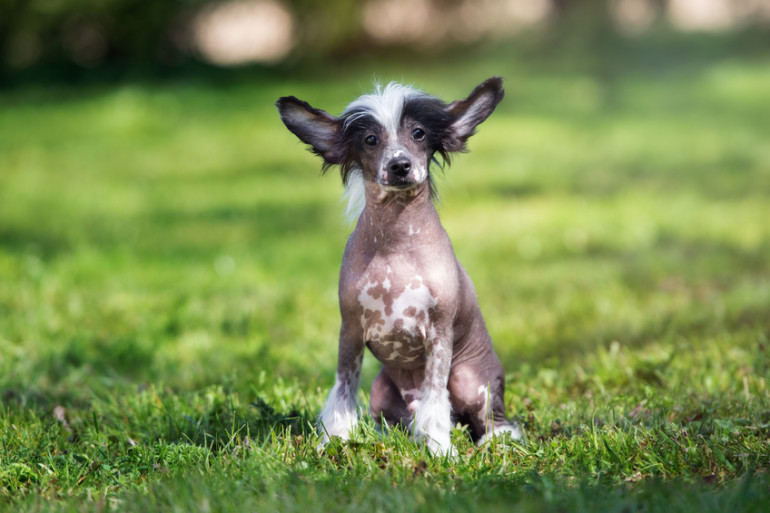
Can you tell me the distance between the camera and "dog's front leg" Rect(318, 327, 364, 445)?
12.9 ft

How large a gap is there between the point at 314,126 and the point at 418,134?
0.47 meters

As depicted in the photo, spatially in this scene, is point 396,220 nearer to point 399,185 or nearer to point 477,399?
point 399,185

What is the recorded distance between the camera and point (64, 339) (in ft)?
20.6

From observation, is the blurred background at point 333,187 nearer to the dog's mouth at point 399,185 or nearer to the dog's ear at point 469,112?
the dog's ear at point 469,112

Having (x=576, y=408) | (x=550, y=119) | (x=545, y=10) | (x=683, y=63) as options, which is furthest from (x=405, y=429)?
(x=545, y=10)

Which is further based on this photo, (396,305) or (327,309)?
(327,309)

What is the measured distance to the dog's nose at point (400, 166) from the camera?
3680mm

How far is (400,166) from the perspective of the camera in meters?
3.68

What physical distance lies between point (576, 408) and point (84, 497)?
239 cm

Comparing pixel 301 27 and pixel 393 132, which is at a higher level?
pixel 301 27

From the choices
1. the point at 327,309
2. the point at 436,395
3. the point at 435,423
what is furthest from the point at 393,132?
the point at 327,309

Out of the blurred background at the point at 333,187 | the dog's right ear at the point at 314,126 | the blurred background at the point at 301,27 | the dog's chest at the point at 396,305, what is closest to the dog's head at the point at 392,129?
the dog's right ear at the point at 314,126

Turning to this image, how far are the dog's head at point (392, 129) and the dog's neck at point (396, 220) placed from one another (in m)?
0.08

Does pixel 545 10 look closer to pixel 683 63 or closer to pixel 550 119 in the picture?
pixel 683 63
